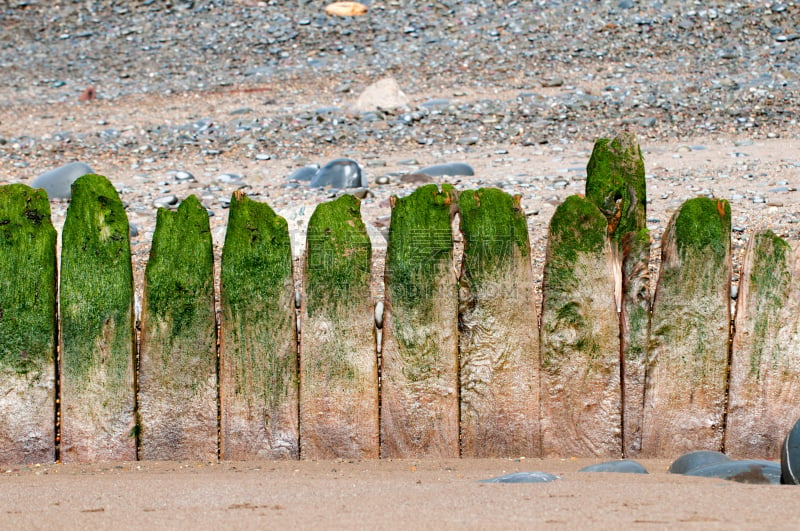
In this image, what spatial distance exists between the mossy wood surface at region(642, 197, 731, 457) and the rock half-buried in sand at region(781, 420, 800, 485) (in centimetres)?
54

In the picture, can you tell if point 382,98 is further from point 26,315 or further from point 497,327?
point 26,315

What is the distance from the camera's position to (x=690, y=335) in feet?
14.2

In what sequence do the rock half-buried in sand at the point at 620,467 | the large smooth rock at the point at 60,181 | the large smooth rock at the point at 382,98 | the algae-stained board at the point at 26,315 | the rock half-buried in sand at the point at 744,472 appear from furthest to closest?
the large smooth rock at the point at 382,98, the large smooth rock at the point at 60,181, the algae-stained board at the point at 26,315, the rock half-buried in sand at the point at 620,467, the rock half-buried in sand at the point at 744,472

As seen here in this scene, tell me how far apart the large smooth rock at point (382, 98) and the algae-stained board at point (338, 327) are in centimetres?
902

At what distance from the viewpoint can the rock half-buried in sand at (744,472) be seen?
3.90 meters

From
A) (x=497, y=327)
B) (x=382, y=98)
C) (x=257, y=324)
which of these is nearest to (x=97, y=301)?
(x=257, y=324)

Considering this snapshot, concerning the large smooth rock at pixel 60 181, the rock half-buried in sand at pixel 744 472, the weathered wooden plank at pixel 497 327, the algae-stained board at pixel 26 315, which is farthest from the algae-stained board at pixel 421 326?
the large smooth rock at pixel 60 181

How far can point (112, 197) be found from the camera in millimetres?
4266

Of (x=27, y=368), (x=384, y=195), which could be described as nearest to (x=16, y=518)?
(x=27, y=368)

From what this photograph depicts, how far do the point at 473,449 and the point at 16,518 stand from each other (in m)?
1.95

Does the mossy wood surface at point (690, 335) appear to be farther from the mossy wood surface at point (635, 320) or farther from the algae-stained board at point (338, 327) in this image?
the algae-stained board at point (338, 327)

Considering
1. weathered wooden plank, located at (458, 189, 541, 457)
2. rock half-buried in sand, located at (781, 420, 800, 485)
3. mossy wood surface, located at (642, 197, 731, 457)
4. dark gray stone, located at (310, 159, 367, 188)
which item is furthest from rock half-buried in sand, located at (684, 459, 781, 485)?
dark gray stone, located at (310, 159, 367, 188)

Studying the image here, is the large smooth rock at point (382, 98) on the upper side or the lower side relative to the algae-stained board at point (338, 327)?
upper

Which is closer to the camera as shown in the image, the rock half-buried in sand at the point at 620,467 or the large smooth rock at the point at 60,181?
the rock half-buried in sand at the point at 620,467
